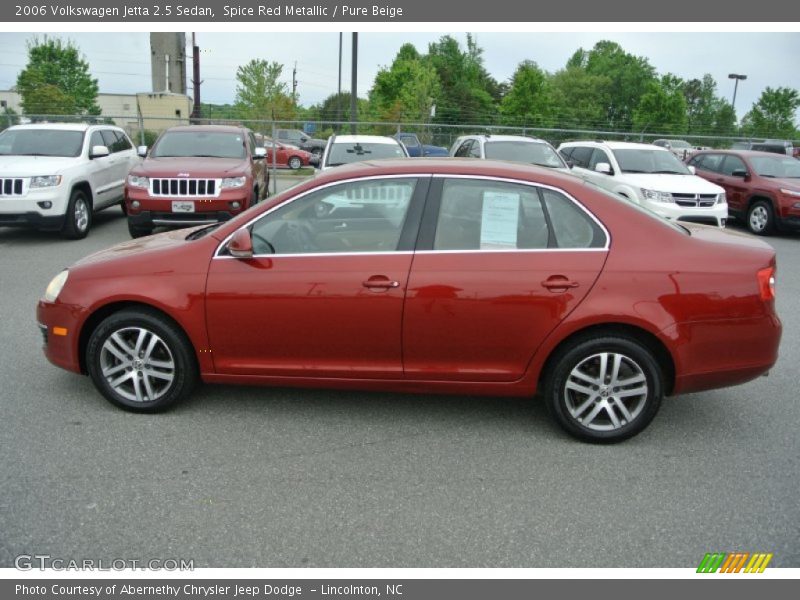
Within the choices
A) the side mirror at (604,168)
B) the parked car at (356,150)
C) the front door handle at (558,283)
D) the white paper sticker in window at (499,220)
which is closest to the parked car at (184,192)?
the parked car at (356,150)

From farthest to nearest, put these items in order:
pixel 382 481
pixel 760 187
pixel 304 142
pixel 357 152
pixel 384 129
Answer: pixel 304 142 → pixel 384 129 → pixel 760 187 → pixel 357 152 → pixel 382 481

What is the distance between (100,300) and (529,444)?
9.27ft

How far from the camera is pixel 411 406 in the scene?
4727 mm

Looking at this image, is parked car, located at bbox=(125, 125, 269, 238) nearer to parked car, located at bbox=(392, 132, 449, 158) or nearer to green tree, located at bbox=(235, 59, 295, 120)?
parked car, located at bbox=(392, 132, 449, 158)

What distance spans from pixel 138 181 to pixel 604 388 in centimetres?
820

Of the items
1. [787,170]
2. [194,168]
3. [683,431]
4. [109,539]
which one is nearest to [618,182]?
[787,170]

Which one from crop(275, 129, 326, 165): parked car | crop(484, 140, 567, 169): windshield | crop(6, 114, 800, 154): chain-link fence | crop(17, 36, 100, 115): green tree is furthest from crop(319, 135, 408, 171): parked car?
crop(17, 36, 100, 115): green tree

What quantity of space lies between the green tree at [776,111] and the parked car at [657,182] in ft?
120

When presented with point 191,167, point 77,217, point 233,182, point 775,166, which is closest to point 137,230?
point 191,167

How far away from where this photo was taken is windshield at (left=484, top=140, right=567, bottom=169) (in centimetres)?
1238

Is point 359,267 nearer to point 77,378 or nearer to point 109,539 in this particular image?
point 109,539

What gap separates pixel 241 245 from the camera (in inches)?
165

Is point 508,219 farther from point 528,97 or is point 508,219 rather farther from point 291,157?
point 528,97

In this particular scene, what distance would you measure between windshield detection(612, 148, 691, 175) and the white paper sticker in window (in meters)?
9.30
